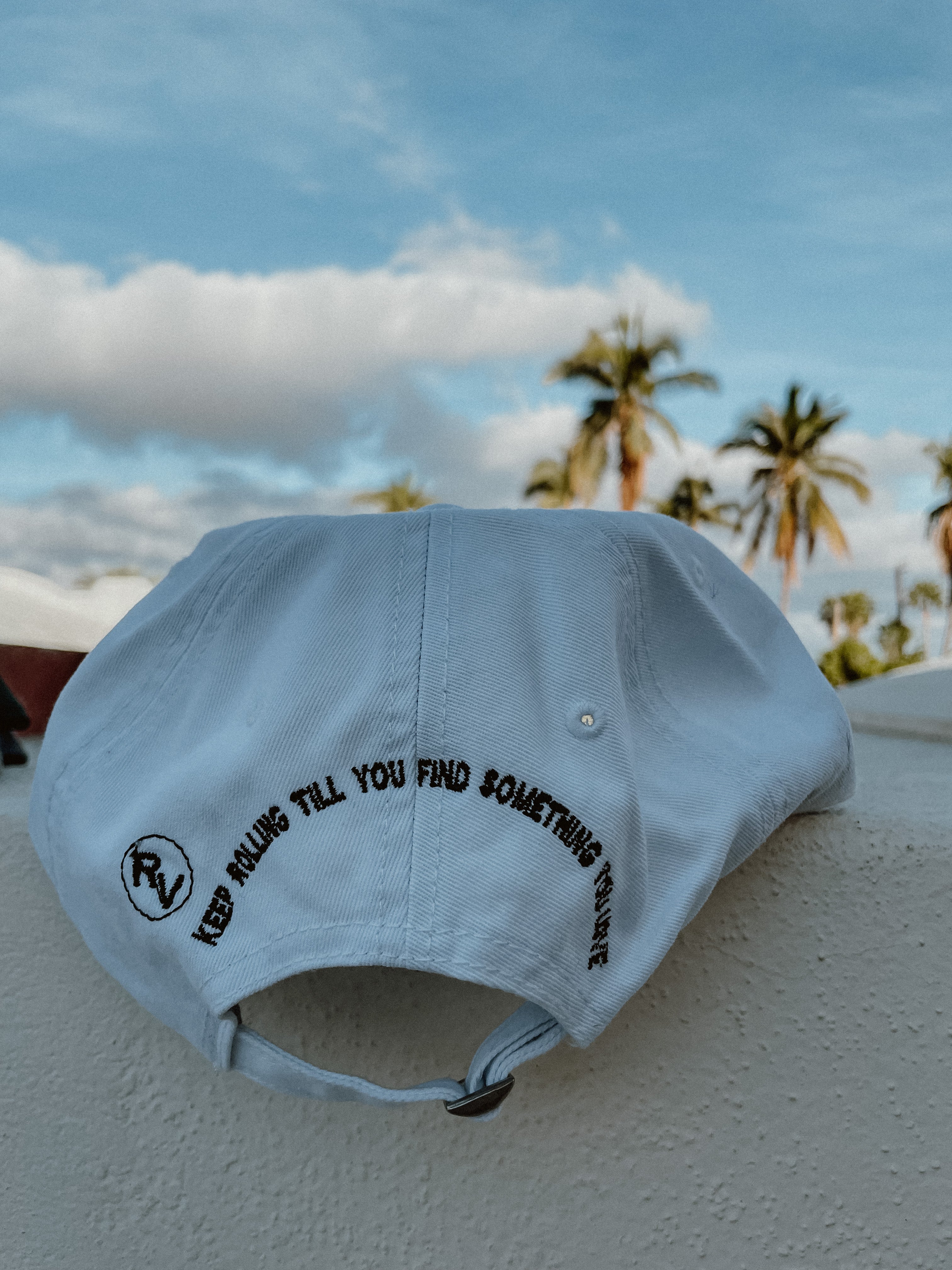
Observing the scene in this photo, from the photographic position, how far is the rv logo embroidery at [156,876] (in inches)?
28.9

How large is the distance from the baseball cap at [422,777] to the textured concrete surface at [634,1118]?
11 cm

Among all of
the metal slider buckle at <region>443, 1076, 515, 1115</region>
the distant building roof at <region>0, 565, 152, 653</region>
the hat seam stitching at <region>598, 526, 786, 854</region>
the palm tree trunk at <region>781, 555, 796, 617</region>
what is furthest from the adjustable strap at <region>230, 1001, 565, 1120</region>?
the palm tree trunk at <region>781, 555, 796, 617</region>

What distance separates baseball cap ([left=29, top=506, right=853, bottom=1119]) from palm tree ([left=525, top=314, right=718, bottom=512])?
53.2ft

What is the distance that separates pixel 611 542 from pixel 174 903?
0.45 meters

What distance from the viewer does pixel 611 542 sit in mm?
792

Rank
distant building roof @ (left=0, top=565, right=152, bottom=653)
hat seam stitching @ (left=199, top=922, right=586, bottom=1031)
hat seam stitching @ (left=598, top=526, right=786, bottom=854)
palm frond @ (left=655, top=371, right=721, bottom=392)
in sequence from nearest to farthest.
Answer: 1. hat seam stitching @ (left=199, top=922, right=586, bottom=1031)
2. hat seam stitching @ (left=598, top=526, right=786, bottom=854)
3. distant building roof @ (left=0, top=565, right=152, bottom=653)
4. palm frond @ (left=655, top=371, right=721, bottom=392)

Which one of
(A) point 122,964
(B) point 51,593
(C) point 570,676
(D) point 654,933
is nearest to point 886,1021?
(D) point 654,933

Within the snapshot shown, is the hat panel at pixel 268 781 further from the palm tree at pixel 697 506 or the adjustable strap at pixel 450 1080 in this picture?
the palm tree at pixel 697 506

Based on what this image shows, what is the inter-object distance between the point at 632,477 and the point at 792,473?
5.24m

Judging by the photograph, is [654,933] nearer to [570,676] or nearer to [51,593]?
[570,676]

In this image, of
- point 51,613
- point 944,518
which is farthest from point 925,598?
point 51,613

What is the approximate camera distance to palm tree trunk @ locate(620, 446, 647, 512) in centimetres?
1681

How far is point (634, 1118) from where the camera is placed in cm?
82

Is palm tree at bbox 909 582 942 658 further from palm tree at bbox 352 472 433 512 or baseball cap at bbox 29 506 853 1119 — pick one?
baseball cap at bbox 29 506 853 1119
